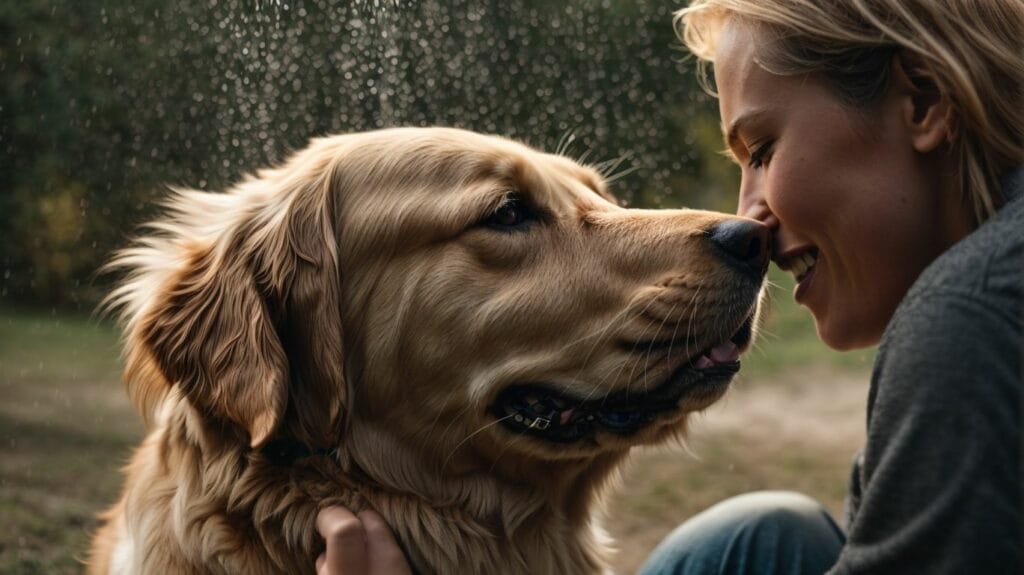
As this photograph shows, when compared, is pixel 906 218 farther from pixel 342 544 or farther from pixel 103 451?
pixel 103 451

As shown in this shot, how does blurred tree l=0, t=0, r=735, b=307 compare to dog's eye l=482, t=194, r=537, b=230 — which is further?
blurred tree l=0, t=0, r=735, b=307

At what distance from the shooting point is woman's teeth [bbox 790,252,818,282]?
1.83 m

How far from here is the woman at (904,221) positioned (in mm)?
1210

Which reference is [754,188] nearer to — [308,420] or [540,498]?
[540,498]

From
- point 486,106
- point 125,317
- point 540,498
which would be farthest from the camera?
point 486,106

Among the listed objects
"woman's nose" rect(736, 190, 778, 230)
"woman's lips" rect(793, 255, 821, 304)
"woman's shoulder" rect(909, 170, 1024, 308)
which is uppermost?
"woman's shoulder" rect(909, 170, 1024, 308)

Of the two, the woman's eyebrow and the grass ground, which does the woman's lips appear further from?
the grass ground

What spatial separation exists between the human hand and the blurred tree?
1160mm

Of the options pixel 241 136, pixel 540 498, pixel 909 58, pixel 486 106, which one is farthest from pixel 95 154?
pixel 909 58

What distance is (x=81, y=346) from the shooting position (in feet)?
12.8

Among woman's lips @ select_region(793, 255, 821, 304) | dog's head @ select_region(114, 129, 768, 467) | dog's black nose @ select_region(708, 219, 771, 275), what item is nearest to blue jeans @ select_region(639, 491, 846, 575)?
dog's head @ select_region(114, 129, 768, 467)

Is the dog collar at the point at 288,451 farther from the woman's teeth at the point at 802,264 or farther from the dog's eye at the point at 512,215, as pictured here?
the woman's teeth at the point at 802,264

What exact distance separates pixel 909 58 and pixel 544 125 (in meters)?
1.77

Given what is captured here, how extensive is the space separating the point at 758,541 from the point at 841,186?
0.86m
